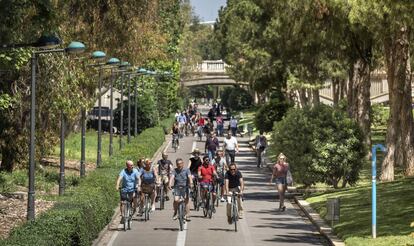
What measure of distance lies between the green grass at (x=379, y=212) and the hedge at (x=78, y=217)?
5.39 metres

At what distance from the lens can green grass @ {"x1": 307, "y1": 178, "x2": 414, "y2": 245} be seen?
841 inches

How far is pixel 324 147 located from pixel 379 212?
20.3 ft

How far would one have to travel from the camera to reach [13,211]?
84.5ft

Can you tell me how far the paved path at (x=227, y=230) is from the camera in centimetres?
2241

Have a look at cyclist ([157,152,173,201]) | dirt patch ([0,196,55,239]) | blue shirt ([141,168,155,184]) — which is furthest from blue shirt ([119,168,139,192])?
cyclist ([157,152,173,201])

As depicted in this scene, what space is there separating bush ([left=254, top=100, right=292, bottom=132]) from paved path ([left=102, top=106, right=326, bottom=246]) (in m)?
32.3

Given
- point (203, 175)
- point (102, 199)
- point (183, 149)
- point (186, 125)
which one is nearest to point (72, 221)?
point (102, 199)

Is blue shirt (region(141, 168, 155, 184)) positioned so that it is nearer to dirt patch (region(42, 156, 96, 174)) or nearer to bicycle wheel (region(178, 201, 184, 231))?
bicycle wheel (region(178, 201, 184, 231))

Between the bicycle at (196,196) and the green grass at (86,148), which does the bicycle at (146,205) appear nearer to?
the bicycle at (196,196)

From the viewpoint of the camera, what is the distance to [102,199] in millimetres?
24312

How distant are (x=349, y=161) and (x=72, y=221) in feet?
49.8

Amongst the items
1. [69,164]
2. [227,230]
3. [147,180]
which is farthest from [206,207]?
[69,164]

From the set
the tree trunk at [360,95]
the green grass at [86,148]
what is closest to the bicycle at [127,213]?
the tree trunk at [360,95]

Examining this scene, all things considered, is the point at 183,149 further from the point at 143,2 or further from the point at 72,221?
the point at 72,221
